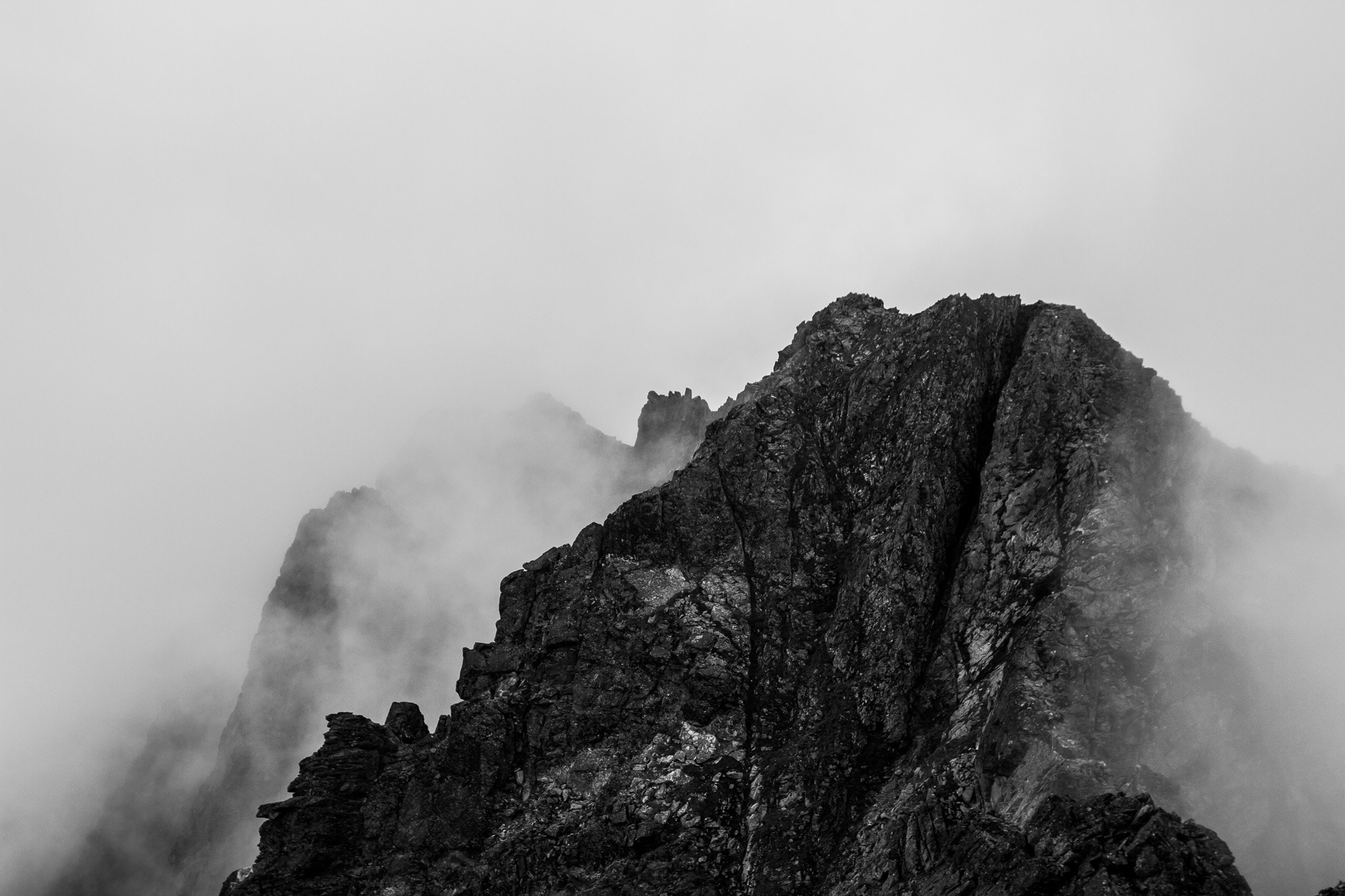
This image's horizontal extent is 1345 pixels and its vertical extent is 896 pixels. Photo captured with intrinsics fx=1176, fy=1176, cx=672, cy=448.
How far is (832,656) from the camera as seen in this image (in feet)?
238

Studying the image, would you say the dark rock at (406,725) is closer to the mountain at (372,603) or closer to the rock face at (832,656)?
the rock face at (832,656)

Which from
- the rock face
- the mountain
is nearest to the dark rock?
the rock face

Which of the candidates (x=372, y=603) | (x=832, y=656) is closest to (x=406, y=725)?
(x=832, y=656)

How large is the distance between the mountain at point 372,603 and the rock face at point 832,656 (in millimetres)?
49016

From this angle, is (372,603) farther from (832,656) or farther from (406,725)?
(832,656)

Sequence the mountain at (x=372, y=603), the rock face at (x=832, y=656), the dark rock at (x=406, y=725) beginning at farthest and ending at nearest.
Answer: the mountain at (x=372, y=603), the dark rock at (x=406, y=725), the rock face at (x=832, y=656)

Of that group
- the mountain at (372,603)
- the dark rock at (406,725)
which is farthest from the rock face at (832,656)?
the mountain at (372,603)

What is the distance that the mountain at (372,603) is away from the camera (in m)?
144

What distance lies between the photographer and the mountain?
144 meters

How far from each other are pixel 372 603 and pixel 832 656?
313 feet

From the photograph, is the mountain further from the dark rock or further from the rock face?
the dark rock

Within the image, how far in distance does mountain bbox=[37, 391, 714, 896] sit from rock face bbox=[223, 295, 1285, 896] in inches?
1930

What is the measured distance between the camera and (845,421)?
266 ft

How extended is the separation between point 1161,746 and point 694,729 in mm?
26926
